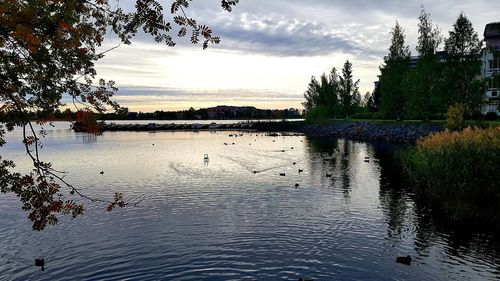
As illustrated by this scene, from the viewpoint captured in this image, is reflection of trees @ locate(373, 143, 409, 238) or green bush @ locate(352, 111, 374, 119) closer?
reflection of trees @ locate(373, 143, 409, 238)

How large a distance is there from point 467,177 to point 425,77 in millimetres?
60503

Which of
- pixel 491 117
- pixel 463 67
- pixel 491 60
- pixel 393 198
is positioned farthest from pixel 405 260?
pixel 491 60

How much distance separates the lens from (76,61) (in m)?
9.55

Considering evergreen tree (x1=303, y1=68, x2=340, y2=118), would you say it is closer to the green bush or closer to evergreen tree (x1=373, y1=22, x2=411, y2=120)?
the green bush

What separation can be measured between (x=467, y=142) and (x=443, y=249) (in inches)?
378

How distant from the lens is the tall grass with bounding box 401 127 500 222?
23.4m

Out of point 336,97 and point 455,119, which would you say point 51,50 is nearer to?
Answer: point 455,119

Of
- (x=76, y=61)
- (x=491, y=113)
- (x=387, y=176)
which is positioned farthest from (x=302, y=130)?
(x=76, y=61)

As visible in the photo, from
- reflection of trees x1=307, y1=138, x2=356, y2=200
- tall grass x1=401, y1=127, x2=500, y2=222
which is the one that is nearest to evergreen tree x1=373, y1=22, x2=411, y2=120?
reflection of trees x1=307, y1=138, x2=356, y2=200

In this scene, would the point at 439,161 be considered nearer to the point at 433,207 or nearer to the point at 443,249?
the point at 433,207

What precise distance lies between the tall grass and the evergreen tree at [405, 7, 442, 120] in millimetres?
51684

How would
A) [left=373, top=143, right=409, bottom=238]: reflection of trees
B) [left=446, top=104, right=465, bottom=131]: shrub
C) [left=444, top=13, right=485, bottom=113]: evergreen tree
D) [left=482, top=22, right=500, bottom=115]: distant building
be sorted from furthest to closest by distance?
1. [left=482, top=22, right=500, bottom=115]: distant building
2. [left=444, top=13, right=485, bottom=113]: evergreen tree
3. [left=446, top=104, right=465, bottom=131]: shrub
4. [left=373, top=143, right=409, bottom=238]: reflection of trees

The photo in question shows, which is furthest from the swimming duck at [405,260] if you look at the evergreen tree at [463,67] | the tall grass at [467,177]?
the evergreen tree at [463,67]

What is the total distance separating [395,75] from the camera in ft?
301
